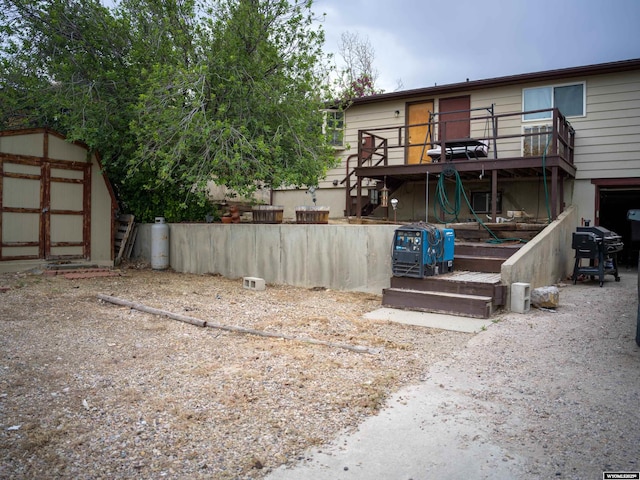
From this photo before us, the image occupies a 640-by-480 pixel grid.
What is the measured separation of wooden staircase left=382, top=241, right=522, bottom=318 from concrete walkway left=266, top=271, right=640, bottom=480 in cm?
123

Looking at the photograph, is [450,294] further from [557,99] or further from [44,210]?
[44,210]

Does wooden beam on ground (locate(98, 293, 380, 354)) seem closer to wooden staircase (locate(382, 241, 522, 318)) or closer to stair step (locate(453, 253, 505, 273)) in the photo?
wooden staircase (locate(382, 241, 522, 318))

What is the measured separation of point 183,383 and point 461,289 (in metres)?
4.59

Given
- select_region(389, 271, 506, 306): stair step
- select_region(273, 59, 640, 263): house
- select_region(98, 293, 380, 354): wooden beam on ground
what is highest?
select_region(273, 59, 640, 263): house

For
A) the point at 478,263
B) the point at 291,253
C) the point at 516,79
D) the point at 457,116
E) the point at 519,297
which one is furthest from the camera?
the point at 457,116

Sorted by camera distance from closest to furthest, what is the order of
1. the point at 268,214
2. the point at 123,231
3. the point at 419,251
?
the point at 419,251 → the point at 268,214 → the point at 123,231

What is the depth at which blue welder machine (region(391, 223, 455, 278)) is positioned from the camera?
24.3 feet

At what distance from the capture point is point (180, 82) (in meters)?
9.23

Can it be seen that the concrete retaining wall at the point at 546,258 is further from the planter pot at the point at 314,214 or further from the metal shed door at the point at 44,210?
the metal shed door at the point at 44,210

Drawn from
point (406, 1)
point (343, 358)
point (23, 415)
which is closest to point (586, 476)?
point (343, 358)

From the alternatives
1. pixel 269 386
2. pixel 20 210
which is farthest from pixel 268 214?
pixel 269 386

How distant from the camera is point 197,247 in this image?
1176cm

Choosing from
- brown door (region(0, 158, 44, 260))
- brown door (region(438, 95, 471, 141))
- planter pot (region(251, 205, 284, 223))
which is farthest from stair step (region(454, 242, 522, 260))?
brown door (region(0, 158, 44, 260))

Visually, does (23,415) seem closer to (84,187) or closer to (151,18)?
(84,187)
